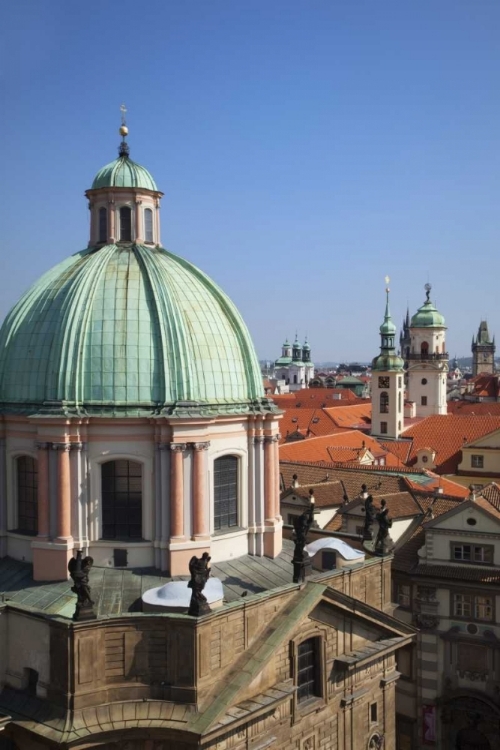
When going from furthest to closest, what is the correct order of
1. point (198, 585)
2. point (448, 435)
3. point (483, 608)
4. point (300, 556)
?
point (448, 435) → point (483, 608) → point (300, 556) → point (198, 585)

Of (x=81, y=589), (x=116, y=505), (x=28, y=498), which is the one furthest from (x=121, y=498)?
(x=81, y=589)

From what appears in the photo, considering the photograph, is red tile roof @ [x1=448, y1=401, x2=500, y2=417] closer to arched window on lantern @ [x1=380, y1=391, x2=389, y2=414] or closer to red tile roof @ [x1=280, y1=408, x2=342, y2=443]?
arched window on lantern @ [x1=380, y1=391, x2=389, y2=414]

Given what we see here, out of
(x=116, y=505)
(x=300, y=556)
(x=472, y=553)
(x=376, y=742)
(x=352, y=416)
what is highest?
(x=116, y=505)

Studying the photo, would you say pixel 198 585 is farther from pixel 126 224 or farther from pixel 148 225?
pixel 148 225

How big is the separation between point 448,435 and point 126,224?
4798cm

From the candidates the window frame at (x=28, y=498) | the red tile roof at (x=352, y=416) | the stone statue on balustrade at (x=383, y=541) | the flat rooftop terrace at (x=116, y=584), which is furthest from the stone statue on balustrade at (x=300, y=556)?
the red tile roof at (x=352, y=416)

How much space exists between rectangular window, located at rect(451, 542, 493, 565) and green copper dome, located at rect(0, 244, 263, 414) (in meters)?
16.0

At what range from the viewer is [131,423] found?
26594 mm

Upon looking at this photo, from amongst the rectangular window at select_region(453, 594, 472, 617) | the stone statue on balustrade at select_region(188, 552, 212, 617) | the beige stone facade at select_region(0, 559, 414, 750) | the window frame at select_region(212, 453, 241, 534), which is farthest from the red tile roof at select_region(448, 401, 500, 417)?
the stone statue on balustrade at select_region(188, 552, 212, 617)

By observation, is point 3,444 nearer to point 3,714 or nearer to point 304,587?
point 3,714

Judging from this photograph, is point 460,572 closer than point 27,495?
No

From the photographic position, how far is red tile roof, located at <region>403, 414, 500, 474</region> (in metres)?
67.2

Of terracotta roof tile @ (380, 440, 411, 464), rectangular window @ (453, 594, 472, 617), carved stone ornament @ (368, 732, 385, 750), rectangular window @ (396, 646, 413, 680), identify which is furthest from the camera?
terracotta roof tile @ (380, 440, 411, 464)

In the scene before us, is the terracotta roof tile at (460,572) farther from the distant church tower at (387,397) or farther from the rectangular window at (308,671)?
the distant church tower at (387,397)
